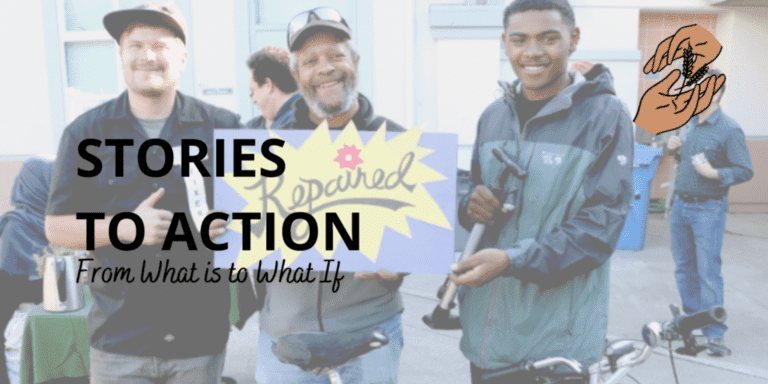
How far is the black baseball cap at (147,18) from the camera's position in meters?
1.69

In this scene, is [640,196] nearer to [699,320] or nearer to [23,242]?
[699,320]

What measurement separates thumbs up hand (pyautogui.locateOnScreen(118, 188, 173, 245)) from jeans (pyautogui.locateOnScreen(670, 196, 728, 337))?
12.6 ft

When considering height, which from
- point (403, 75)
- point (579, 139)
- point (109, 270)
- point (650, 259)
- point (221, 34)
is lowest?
point (650, 259)

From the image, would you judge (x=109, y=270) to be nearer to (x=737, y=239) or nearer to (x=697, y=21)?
(x=737, y=239)

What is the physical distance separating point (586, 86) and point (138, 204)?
1.50 metres

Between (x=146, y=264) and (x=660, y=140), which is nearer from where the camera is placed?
(x=146, y=264)

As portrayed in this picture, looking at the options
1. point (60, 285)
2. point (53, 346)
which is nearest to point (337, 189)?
point (60, 285)

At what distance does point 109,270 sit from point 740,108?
9.77 m

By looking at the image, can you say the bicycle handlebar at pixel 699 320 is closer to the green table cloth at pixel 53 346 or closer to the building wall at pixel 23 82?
the green table cloth at pixel 53 346

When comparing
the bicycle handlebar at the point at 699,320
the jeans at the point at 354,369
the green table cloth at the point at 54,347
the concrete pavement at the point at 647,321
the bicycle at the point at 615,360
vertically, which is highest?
the bicycle handlebar at the point at 699,320

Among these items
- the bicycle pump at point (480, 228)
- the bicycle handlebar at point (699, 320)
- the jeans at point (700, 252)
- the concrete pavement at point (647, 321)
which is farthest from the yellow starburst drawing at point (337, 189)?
the jeans at point (700, 252)

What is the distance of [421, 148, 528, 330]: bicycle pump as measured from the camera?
5.32 feet


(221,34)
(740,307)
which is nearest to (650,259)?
(740,307)

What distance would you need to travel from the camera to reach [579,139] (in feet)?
5.29
